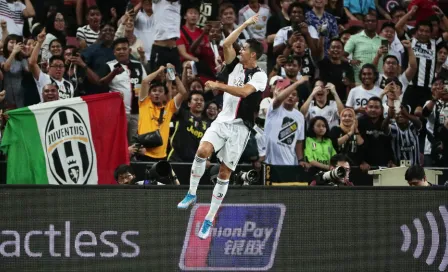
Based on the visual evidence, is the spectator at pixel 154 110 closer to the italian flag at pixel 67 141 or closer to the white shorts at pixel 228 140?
the italian flag at pixel 67 141

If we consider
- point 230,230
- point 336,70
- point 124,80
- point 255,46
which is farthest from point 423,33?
point 230,230

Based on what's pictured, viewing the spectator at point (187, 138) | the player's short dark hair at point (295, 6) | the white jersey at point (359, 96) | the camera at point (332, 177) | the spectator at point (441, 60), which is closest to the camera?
the camera at point (332, 177)

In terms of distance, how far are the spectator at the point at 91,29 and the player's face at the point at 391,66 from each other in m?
4.93

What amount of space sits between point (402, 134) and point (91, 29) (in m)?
5.58

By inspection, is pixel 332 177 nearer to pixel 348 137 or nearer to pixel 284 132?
pixel 284 132

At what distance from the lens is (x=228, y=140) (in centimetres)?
1363

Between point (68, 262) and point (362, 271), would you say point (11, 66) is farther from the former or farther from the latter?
point (362, 271)

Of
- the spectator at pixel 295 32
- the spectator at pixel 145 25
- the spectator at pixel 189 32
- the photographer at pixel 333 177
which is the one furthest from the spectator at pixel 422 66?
the photographer at pixel 333 177

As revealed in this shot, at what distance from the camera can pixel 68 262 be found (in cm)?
1323

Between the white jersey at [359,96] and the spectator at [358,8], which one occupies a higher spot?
the spectator at [358,8]

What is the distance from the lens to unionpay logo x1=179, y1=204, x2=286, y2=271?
13.4 metres

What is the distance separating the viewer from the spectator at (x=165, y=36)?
19.8 metres

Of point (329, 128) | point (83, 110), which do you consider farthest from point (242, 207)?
point (329, 128)

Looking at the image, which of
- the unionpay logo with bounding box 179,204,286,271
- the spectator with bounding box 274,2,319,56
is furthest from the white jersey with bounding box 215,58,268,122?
the spectator with bounding box 274,2,319,56
